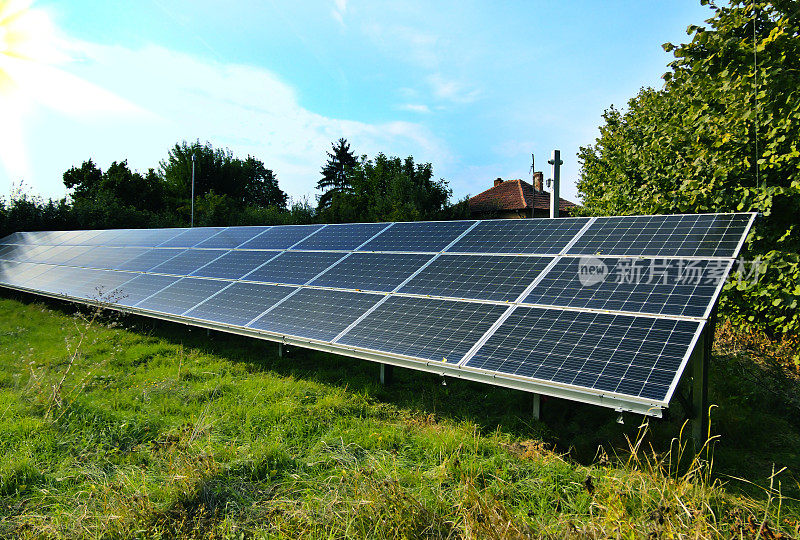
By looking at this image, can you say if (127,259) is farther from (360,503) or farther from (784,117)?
(784,117)

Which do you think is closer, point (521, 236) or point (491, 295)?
point (491, 295)

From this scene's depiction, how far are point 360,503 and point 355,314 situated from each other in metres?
3.61

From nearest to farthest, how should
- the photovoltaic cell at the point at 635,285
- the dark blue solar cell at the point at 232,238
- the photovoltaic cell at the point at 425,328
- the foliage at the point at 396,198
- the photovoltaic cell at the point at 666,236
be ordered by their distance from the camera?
the photovoltaic cell at the point at 635,285
the photovoltaic cell at the point at 425,328
the photovoltaic cell at the point at 666,236
the dark blue solar cell at the point at 232,238
the foliage at the point at 396,198

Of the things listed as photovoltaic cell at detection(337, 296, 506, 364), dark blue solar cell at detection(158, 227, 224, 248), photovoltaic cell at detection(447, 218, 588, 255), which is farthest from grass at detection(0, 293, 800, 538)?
dark blue solar cell at detection(158, 227, 224, 248)

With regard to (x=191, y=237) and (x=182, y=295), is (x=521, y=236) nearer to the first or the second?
(x=182, y=295)

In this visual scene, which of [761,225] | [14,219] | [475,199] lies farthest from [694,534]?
[475,199]

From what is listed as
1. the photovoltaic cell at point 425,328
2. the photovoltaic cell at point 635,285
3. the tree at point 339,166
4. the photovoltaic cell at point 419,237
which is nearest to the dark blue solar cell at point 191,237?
the photovoltaic cell at point 419,237

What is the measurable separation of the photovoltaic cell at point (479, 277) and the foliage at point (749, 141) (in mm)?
3806

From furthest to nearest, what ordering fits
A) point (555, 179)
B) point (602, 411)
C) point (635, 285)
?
point (555, 179)
point (602, 411)
point (635, 285)

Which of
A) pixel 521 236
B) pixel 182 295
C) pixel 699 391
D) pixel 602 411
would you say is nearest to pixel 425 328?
pixel 602 411

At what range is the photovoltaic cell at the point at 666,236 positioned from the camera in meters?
6.04

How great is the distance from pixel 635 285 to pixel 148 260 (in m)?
12.5

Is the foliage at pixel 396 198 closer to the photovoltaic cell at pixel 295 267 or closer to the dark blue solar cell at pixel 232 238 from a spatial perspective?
the dark blue solar cell at pixel 232 238
